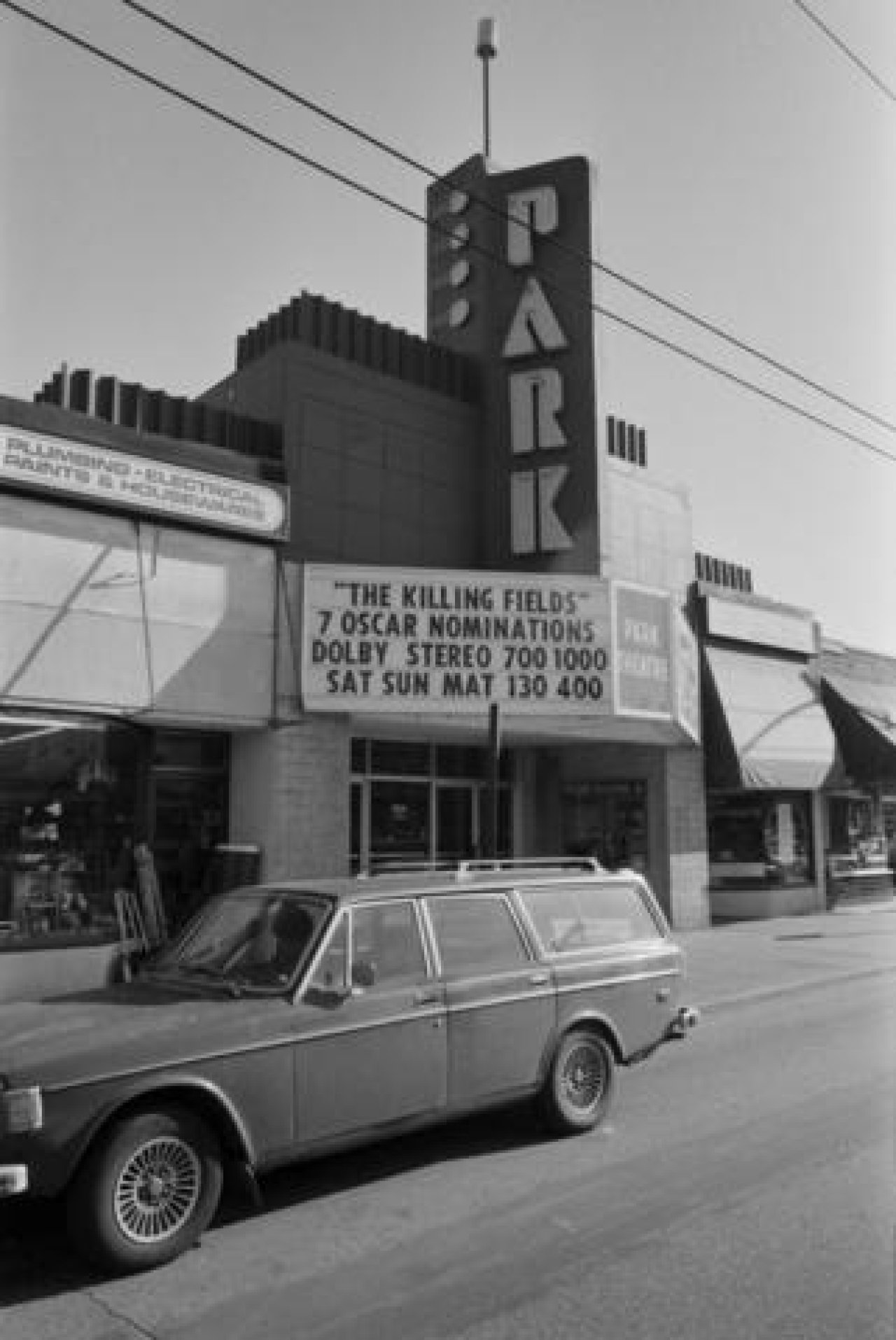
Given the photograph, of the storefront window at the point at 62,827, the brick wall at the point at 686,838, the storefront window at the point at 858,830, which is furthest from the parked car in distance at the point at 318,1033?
the storefront window at the point at 858,830

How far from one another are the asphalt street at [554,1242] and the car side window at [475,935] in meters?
1.07

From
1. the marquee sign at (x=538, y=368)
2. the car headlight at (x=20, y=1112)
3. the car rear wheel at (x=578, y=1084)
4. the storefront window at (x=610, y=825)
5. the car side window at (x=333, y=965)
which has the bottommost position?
the car rear wheel at (x=578, y=1084)

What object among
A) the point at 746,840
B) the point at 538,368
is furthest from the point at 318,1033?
the point at 746,840

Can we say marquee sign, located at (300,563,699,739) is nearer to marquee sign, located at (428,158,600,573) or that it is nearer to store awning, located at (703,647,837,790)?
marquee sign, located at (428,158,600,573)

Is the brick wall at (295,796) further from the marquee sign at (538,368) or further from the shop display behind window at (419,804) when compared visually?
the marquee sign at (538,368)

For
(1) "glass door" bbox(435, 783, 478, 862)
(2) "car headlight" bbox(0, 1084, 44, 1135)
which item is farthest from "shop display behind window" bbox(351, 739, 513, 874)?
(2) "car headlight" bbox(0, 1084, 44, 1135)

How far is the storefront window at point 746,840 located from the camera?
20375mm

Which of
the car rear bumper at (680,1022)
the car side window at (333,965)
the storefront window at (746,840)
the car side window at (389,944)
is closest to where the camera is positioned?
the car side window at (333,965)

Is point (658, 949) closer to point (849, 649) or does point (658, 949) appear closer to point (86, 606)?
point (86, 606)

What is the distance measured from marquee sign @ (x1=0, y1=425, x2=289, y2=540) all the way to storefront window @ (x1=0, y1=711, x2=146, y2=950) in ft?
8.56

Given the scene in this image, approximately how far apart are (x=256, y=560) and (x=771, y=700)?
1040cm

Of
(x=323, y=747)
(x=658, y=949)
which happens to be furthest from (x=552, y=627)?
(x=658, y=949)

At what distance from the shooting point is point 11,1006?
5863 millimetres

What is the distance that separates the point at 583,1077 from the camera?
6.96 meters
